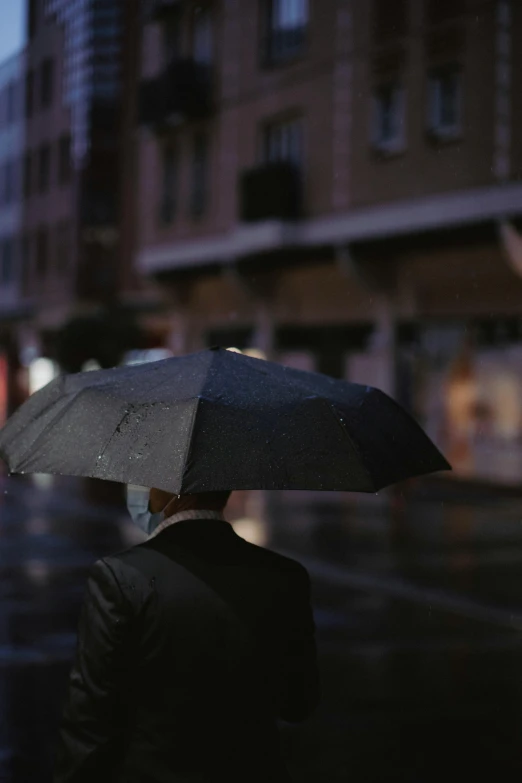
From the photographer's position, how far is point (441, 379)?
24266 millimetres

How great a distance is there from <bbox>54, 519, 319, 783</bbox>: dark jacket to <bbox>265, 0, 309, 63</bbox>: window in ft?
77.5

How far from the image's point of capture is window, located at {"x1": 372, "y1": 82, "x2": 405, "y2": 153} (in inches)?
894

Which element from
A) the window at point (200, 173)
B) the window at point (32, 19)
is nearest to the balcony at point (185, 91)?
the window at point (200, 173)

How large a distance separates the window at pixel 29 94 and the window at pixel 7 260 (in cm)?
500

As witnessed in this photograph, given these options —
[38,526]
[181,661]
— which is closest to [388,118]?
[38,526]

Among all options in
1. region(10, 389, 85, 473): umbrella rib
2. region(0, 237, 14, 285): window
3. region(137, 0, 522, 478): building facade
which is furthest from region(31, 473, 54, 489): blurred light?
region(0, 237, 14, 285): window

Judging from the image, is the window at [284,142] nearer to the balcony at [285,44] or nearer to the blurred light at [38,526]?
the balcony at [285,44]

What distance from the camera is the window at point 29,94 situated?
1740 inches

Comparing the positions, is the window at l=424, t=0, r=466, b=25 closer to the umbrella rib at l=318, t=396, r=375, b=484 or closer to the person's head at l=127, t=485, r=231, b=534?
the umbrella rib at l=318, t=396, r=375, b=484

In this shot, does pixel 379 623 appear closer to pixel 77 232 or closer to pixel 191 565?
pixel 191 565

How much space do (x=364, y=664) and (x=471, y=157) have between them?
599 inches

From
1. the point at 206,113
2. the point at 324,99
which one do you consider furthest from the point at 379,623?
the point at 206,113

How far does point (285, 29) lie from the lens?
25.6 metres

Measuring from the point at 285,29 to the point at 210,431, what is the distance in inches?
953
